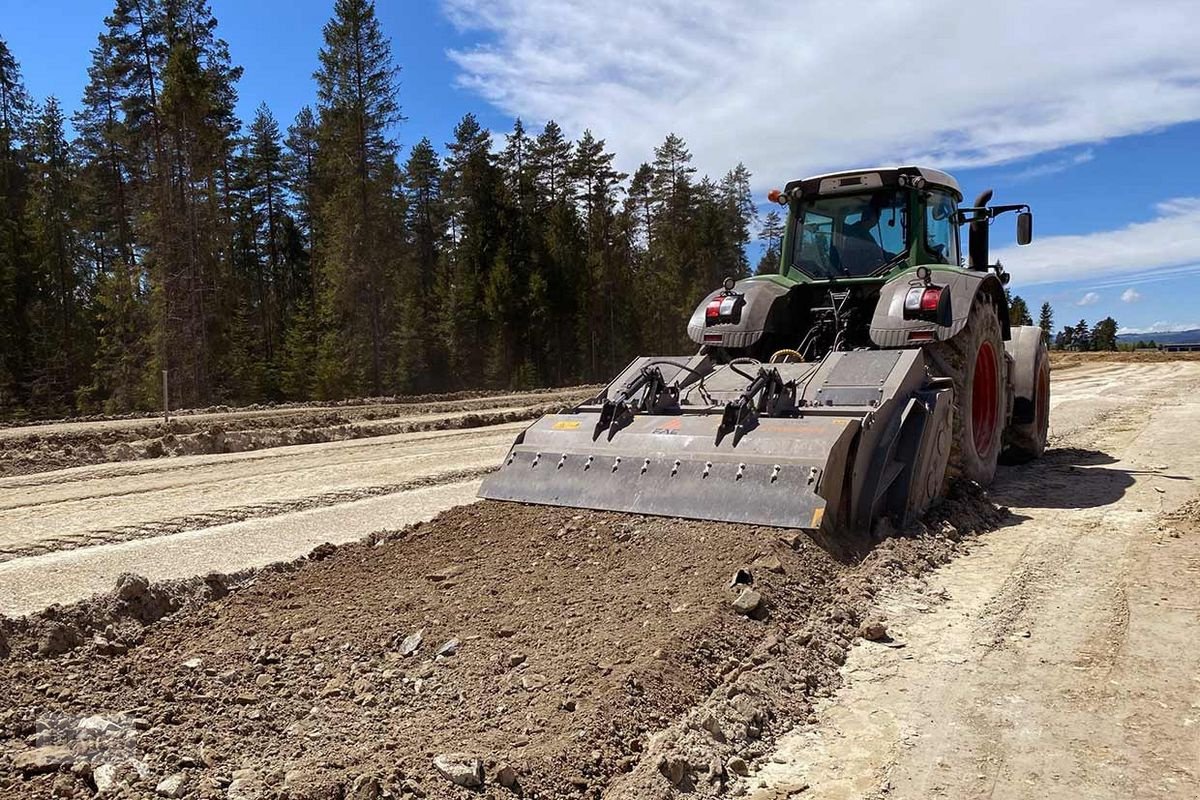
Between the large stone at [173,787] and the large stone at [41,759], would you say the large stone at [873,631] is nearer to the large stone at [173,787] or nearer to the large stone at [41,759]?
the large stone at [173,787]

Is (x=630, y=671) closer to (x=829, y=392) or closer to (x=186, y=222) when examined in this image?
(x=829, y=392)

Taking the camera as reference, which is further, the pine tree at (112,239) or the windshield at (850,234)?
the pine tree at (112,239)

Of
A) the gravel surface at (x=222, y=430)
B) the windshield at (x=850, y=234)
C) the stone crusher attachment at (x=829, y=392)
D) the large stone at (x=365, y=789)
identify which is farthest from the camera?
the gravel surface at (x=222, y=430)

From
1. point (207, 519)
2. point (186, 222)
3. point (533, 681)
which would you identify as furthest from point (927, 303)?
point (186, 222)

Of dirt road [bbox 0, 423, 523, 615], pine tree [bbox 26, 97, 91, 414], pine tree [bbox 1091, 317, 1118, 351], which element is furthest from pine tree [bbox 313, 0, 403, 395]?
pine tree [bbox 1091, 317, 1118, 351]

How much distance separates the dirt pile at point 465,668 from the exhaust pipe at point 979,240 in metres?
4.35

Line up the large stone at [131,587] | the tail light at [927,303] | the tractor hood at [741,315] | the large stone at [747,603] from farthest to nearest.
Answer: the tractor hood at [741,315] < the tail light at [927,303] < the large stone at [131,587] < the large stone at [747,603]

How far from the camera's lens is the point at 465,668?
3334 mm

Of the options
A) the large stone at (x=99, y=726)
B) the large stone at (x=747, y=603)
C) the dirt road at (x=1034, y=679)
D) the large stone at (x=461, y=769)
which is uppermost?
the large stone at (x=747, y=603)

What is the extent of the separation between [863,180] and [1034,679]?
4935 millimetres

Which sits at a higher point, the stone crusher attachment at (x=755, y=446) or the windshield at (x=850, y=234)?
the windshield at (x=850, y=234)

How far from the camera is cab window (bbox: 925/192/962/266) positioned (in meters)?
7.27

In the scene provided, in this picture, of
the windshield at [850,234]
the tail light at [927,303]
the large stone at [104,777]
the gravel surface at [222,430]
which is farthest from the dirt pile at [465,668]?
the gravel surface at [222,430]

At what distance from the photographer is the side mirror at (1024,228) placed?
7.68 m
